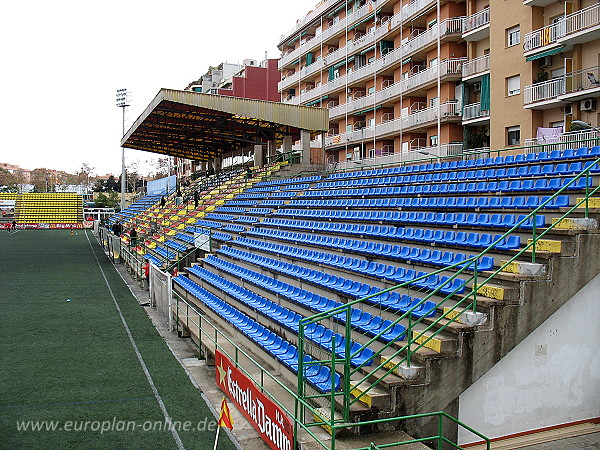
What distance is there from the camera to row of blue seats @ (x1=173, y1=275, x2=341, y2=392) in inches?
290

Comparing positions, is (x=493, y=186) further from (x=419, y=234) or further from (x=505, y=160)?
(x=419, y=234)

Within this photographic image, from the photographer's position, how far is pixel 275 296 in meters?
12.1

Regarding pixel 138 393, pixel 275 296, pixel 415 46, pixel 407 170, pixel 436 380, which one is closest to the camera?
pixel 436 380

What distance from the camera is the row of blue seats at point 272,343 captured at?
737 cm

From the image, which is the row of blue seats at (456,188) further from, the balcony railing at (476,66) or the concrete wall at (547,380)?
the balcony railing at (476,66)

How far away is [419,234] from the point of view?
35.8 feet

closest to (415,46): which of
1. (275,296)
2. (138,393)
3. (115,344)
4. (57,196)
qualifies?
(275,296)

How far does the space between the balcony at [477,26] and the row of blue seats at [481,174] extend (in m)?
12.3

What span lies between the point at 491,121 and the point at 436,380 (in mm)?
19417

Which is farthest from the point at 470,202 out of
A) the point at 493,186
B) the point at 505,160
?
the point at 505,160

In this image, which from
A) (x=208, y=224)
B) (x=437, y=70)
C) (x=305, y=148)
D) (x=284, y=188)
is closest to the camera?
(x=284, y=188)

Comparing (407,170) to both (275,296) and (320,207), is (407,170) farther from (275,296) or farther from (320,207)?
A: (275,296)

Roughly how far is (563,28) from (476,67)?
233 inches

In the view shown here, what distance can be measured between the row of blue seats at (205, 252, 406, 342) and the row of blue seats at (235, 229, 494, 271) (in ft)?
4.92
